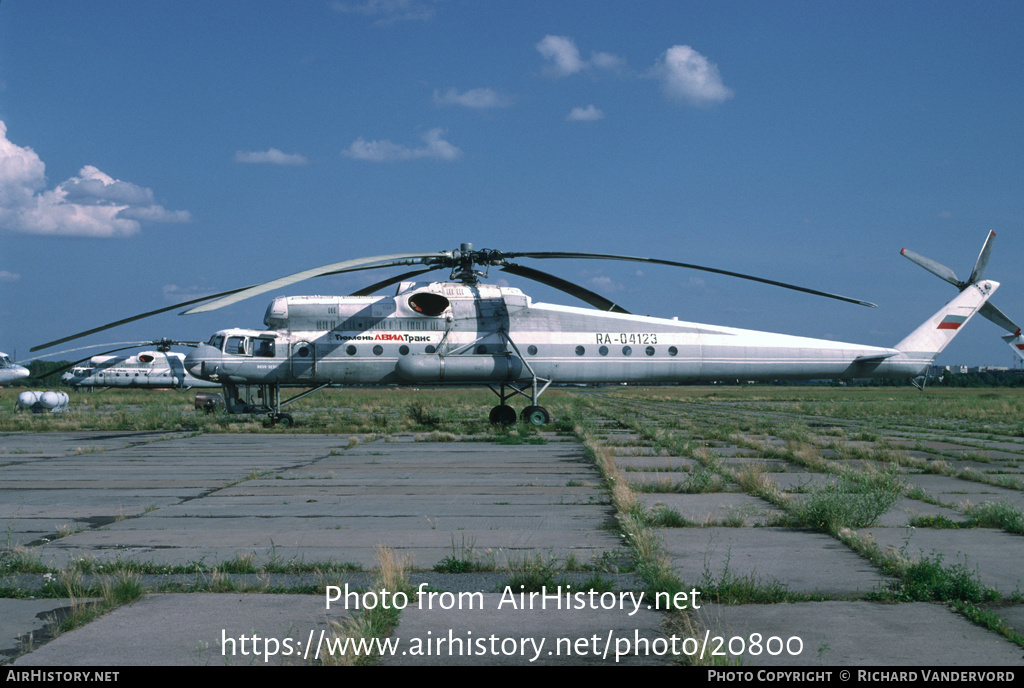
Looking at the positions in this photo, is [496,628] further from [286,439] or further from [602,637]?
[286,439]

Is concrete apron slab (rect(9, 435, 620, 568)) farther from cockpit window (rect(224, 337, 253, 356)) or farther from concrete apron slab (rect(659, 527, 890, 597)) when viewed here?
cockpit window (rect(224, 337, 253, 356))

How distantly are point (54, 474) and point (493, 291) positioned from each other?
476 inches

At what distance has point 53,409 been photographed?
1373 inches

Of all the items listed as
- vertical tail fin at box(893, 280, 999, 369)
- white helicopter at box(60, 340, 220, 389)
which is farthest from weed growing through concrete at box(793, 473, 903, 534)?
white helicopter at box(60, 340, 220, 389)

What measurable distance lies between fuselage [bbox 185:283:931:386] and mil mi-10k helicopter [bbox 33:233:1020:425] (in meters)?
0.03

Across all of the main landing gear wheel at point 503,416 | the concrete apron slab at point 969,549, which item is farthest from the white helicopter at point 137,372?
the concrete apron slab at point 969,549

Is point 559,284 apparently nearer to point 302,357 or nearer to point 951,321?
point 302,357

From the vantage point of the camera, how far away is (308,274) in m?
16.8

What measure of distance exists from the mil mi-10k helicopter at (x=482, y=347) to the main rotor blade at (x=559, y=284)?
0.10 ft

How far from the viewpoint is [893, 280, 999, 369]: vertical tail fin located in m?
23.1

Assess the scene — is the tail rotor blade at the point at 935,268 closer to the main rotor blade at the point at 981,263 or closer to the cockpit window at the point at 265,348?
the main rotor blade at the point at 981,263

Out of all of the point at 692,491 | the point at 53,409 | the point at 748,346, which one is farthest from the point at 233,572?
the point at 53,409

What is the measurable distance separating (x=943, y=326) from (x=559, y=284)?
12929mm

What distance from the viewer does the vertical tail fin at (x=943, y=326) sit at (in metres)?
23.1
